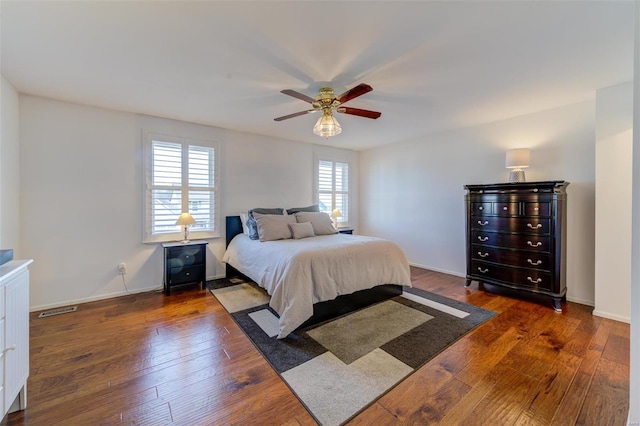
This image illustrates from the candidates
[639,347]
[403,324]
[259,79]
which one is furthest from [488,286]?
[259,79]

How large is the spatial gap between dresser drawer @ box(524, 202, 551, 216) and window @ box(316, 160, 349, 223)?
336 centimetres

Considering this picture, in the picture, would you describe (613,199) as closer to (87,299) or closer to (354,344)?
(354,344)

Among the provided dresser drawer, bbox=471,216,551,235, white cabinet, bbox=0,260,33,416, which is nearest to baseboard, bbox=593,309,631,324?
dresser drawer, bbox=471,216,551,235

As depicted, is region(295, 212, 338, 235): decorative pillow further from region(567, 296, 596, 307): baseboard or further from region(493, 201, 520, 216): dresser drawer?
region(567, 296, 596, 307): baseboard

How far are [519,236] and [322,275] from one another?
2609 millimetres

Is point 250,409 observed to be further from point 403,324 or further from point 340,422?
point 403,324

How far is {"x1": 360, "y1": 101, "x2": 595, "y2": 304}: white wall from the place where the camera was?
10.6ft

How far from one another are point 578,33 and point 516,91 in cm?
105

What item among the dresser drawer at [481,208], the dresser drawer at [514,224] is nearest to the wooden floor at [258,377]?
the dresser drawer at [514,224]

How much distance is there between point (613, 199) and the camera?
111 inches

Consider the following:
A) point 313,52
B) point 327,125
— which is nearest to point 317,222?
point 327,125

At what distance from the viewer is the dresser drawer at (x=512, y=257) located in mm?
3154

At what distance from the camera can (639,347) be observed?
118 cm

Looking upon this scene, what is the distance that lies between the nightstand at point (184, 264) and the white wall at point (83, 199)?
1.16ft
